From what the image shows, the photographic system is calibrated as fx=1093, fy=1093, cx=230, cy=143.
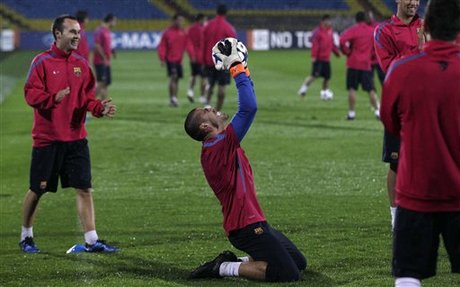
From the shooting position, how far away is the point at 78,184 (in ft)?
33.0

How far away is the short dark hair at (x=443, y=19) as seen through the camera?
605 centimetres

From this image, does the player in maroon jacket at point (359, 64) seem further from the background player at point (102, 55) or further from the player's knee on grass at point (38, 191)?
the player's knee on grass at point (38, 191)

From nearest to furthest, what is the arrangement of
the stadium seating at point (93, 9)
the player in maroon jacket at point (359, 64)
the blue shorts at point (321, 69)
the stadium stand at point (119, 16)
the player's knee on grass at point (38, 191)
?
1. the player's knee on grass at point (38, 191)
2. the player in maroon jacket at point (359, 64)
3. the blue shorts at point (321, 69)
4. the stadium seating at point (93, 9)
5. the stadium stand at point (119, 16)

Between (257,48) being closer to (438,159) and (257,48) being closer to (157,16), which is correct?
(157,16)

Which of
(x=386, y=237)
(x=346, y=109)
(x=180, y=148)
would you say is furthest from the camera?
(x=346, y=109)

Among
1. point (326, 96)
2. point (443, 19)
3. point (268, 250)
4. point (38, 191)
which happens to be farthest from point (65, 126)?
point (326, 96)

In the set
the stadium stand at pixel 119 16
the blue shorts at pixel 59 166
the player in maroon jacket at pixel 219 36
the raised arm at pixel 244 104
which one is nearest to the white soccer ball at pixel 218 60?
the raised arm at pixel 244 104

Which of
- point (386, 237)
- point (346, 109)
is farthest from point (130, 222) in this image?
point (346, 109)

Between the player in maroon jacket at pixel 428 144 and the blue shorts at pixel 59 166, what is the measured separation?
4.41 metres

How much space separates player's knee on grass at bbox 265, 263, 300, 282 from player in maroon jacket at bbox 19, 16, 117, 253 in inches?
85.5

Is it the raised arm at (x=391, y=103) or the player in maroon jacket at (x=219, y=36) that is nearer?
the raised arm at (x=391, y=103)

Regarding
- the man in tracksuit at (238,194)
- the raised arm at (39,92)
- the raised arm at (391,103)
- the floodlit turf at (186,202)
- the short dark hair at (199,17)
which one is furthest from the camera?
the short dark hair at (199,17)

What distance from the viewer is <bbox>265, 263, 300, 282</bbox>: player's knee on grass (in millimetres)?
8359

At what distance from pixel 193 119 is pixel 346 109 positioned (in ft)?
59.0
